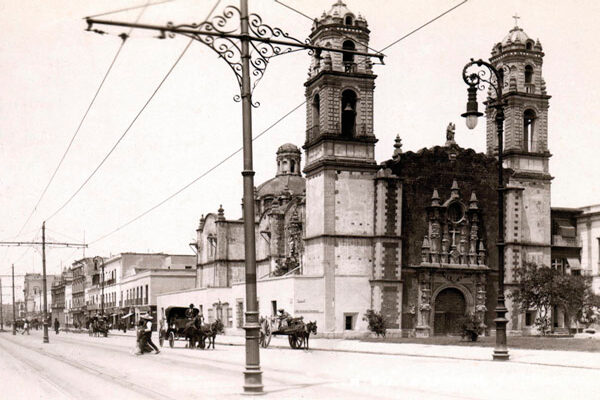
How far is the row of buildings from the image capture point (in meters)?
80.8

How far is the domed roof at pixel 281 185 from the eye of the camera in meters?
76.3

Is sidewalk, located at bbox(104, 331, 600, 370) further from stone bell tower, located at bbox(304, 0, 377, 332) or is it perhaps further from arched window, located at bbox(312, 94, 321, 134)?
arched window, located at bbox(312, 94, 321, 134)

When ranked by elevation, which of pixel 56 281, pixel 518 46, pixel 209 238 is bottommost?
pixel 56 281

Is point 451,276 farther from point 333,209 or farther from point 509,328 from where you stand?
point 333,209

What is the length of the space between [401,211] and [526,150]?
10308mm

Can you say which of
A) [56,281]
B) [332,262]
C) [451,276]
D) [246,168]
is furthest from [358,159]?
[56,281]

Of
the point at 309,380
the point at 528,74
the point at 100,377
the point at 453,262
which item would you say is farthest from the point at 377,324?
the point at 309,380

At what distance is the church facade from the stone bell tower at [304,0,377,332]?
0.07 m

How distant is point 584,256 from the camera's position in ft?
180

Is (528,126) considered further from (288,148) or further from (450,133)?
(288,148)

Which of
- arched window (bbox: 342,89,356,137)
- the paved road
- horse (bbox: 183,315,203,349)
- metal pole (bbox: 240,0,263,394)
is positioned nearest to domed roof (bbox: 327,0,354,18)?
arched window (bbox: 342,89,356,137)

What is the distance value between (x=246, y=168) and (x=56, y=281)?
13903 centimetres

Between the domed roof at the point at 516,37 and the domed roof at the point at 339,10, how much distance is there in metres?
11.7

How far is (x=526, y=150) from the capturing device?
50.8 m
